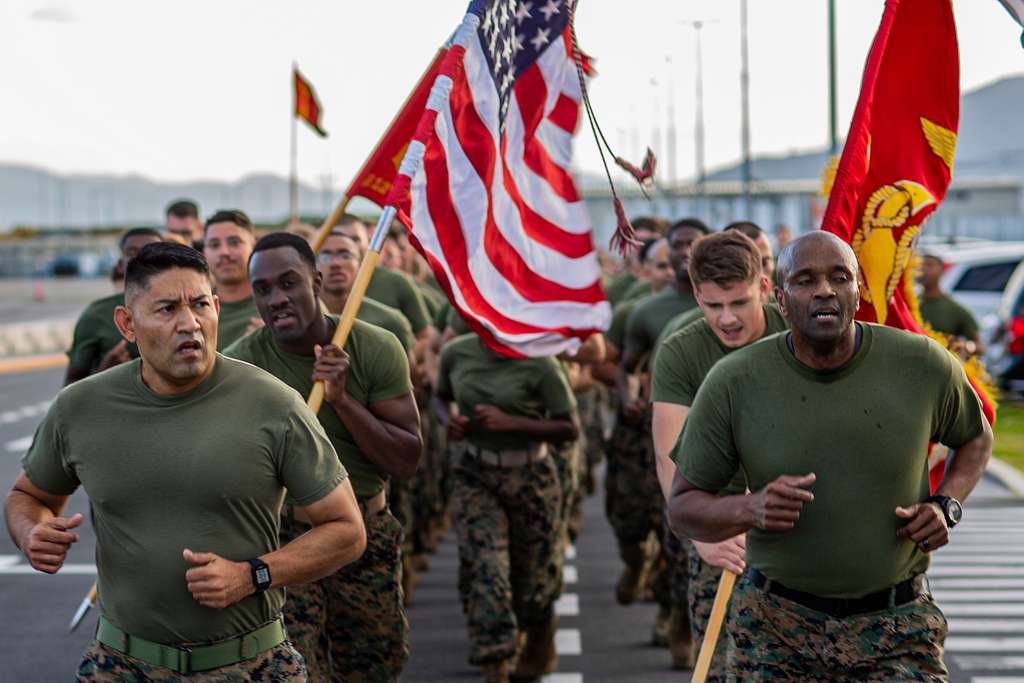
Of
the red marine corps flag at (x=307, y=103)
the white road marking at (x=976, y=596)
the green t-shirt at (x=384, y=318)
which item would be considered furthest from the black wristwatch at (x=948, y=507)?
the red marine corps flag at (x=307, y=103)

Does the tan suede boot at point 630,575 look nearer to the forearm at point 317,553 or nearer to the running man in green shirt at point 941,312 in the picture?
the running man in green shirt at point 941,312

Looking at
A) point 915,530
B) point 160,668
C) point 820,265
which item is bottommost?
point 160,668

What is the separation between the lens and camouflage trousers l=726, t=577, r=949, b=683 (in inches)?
207

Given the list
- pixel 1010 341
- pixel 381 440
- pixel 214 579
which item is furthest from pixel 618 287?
pixel 214 579

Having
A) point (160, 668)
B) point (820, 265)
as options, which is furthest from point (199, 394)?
point (820, 265)

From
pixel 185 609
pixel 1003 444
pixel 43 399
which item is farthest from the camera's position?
pixel 43 399

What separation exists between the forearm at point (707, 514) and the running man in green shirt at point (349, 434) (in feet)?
6.06

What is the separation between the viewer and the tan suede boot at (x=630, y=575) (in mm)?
11531

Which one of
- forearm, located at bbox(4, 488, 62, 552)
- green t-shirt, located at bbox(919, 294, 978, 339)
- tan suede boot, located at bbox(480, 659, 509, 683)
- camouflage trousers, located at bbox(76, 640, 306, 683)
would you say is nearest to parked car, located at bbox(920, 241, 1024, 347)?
green t-shirt, located at bbox(919, 294, 978, 339)

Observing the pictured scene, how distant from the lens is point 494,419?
951cm

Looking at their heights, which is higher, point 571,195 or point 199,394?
point 571,195

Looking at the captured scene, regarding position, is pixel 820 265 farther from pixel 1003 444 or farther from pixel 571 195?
pixel 1003 444

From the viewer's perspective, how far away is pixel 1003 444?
20.4 m

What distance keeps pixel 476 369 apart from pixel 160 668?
4.92m
